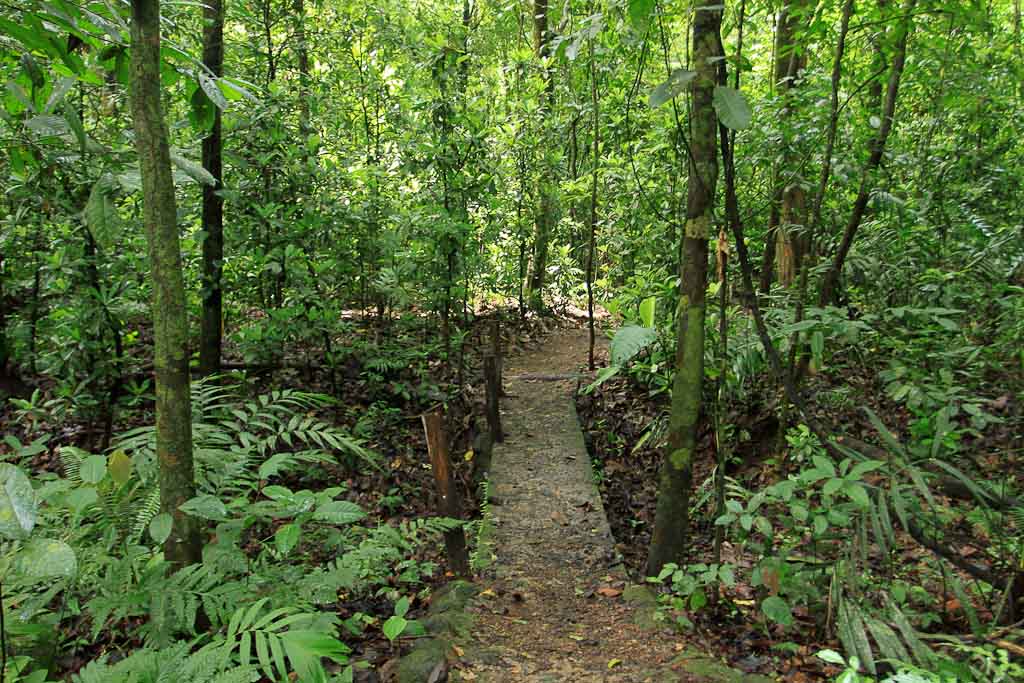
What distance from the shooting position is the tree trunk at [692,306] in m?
3.72

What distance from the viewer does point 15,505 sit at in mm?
1670

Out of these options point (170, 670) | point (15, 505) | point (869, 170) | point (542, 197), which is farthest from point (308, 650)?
point (542, 197)

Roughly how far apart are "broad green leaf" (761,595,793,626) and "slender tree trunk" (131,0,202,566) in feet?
8.26

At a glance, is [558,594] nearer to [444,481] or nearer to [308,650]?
[444,481]

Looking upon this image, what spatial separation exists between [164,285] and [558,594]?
10.9 feet

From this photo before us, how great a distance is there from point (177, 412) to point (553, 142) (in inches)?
418

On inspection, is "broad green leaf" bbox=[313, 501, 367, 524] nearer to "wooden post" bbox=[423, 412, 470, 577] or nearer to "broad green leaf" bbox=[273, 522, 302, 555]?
"broad green leaf" bbox=[273, 522, 302, 555]

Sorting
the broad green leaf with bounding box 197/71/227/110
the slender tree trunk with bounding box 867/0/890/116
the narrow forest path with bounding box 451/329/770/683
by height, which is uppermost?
the slender tree trunk with bounding box 867/0/890/116

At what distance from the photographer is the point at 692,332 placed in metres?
4.00

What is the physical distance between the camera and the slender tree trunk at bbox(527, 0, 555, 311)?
1157cm

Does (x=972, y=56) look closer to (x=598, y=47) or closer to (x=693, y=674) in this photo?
(x=598, y=47)

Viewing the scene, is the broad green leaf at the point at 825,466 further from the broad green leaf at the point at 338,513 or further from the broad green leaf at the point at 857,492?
the broad green leaf at the point at 338,513

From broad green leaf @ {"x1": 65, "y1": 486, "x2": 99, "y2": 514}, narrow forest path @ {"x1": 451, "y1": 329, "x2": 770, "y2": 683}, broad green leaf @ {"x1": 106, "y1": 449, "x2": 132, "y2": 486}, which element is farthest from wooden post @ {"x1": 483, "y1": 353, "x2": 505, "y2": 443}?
broad green leaf @ {"x1": 65, "y1": 486, "x2": 99, "y2": 514}

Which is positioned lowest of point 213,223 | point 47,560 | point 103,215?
point 47,560
